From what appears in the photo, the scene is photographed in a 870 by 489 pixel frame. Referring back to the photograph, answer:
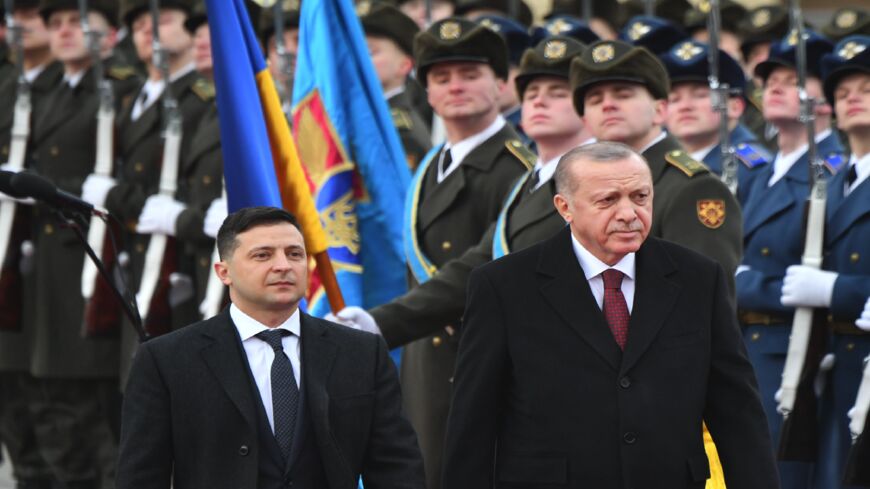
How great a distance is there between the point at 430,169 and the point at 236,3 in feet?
3.42

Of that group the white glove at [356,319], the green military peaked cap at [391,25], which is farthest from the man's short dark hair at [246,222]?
the green military peaked cap at [391,25]

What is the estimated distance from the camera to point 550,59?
7.69m

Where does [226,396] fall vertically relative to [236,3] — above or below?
below

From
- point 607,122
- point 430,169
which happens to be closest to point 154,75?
point 430,169

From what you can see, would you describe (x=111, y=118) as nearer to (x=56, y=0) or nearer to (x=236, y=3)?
(x=56, y=0)

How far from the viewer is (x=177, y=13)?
35.5 feet

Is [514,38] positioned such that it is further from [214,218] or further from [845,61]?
[845,61]

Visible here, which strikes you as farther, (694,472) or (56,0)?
(56,0)

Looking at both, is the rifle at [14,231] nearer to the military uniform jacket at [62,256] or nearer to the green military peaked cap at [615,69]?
the military uniform jacket at [62,256]

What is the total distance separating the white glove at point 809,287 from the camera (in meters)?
7.74

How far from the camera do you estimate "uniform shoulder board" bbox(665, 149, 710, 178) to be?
6762 mm

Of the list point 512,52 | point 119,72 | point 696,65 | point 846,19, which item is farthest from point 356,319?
point 119,72

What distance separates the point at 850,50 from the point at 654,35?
6.42ft

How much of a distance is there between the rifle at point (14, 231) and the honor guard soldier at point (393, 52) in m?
2.07
